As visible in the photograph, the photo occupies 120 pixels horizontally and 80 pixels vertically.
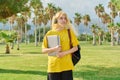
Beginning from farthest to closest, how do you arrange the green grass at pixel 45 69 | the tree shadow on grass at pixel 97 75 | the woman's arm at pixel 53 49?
the green grass at pixel 45 69, the tree shadow on grass at pixel 97 75, the woman's arm at pixel 53 49

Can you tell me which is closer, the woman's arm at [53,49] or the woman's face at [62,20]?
the woman's arm at [53,49]

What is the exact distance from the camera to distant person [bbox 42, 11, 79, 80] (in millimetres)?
7715

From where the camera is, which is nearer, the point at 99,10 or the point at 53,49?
the point at 53,49

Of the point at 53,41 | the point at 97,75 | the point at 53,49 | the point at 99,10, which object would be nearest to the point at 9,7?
the point at 97,75

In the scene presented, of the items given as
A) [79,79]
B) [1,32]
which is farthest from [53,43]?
[1,32]

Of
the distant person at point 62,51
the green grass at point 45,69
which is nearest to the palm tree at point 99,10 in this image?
the green grass at point 45,69

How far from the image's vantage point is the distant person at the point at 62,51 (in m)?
7.71

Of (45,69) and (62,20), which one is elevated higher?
(62,20)

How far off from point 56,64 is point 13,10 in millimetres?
16908

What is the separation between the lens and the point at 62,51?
7699 mm

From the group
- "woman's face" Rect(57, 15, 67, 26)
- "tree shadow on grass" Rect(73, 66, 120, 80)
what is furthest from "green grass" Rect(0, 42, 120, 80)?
"woman's face" Rect(57, 15, 67, 26)

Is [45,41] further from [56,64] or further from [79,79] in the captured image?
[79,79]

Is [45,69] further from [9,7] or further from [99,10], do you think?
[99,10]

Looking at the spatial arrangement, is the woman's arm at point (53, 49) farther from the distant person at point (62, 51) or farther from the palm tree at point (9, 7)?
the palm tree at point (9, 7)
